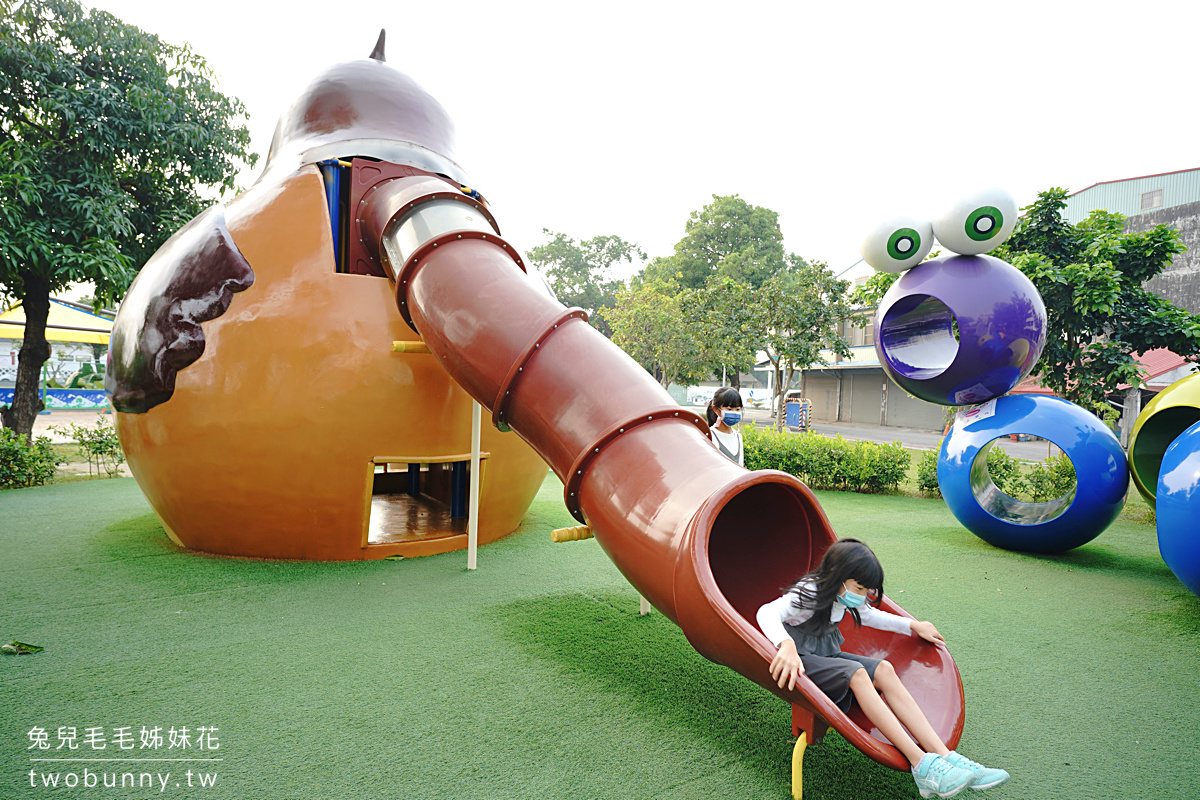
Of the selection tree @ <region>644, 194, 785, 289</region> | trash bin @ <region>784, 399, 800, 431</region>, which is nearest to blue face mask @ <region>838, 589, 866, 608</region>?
trash bin @ <region>784, 399, 800, 431</region>

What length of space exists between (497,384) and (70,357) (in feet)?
92.5

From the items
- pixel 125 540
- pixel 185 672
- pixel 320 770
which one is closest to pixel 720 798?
pixel 320 770

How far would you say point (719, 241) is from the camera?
39.7m

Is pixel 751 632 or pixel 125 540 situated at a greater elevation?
pixel 751 632

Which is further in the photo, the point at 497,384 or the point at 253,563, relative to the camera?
the point at 253,563

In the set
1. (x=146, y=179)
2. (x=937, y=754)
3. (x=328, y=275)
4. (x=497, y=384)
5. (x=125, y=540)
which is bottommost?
(x=125, y=540)

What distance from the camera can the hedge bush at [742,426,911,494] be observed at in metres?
11.4

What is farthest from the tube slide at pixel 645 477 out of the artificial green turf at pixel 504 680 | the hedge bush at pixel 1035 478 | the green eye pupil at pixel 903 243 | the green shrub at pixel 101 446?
the green shrub at pixel 101 446

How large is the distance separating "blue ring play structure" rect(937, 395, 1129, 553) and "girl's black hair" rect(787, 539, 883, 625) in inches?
196

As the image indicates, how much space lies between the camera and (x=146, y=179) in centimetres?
1122

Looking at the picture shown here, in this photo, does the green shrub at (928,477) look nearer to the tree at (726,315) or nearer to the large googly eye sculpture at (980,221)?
the large googly eye sculpture at (980,221)

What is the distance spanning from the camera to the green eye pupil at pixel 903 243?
7414mm

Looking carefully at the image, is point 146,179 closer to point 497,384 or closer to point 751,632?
point 497,384

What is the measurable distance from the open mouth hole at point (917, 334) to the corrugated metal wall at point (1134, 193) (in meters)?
20.9
